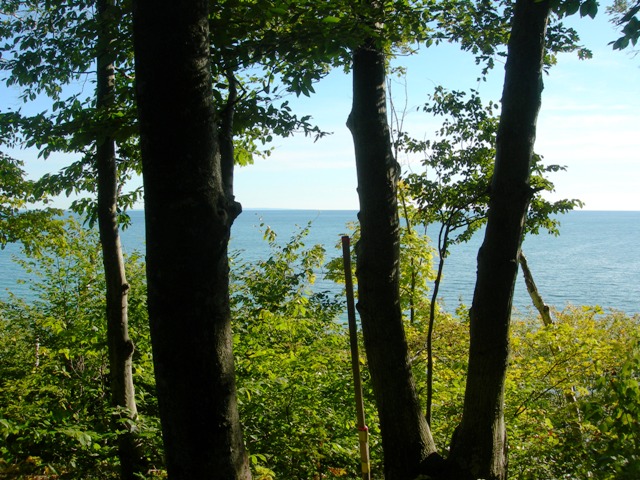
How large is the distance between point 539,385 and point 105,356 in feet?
17.0

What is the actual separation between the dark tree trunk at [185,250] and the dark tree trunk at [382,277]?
96.7 inches

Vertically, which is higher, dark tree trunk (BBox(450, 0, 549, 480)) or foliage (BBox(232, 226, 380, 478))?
dark tree trunk (BBox(450, 0, 549, 480))

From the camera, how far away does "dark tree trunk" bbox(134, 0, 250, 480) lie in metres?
2.00

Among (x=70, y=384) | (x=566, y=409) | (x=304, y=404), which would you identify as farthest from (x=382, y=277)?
A: (x=70, y=384)

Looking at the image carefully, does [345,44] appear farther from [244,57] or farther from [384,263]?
[384,263]

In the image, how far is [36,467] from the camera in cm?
408

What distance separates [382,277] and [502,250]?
0.99 metres

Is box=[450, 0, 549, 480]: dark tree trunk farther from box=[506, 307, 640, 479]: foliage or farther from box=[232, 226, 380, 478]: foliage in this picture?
box=[232, 226, 380, 478]: foliage

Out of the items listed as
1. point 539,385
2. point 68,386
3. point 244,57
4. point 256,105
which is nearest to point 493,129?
point 539,385

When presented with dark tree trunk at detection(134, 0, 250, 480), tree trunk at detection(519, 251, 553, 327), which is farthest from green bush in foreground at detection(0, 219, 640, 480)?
tree trunk at detection(519, 251, 553, 327)

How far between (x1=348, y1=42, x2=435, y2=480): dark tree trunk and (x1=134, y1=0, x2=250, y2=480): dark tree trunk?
2457 millimetres

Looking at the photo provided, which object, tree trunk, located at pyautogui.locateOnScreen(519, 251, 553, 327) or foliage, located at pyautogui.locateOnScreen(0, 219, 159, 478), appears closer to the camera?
foliage, located at pyautogui.locateOnScreen(0, 219, 159, 478)

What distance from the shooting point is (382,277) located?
444cm

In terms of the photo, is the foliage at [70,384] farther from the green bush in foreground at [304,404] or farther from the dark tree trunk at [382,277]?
the dark tree trunk at [382,277]
